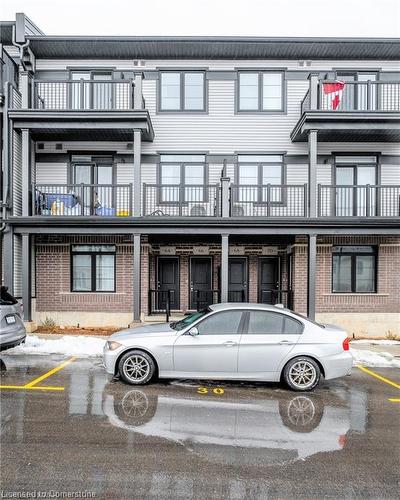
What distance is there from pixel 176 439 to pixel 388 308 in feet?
A: 34.8

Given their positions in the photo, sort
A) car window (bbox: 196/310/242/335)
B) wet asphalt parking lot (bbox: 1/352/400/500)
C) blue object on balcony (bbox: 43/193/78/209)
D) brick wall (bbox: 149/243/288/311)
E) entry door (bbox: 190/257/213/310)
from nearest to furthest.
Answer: wet asphalt parking lot (bbox: 1/352/400/500), car window (bbox: 196/310/242/335), blue object on balcony (bbox: 43/193/78/209), brick wall (bbox: 149/243/288/311), entry door (bbox: 190/257/213/310)

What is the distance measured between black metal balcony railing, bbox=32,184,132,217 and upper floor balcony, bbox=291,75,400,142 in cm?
624

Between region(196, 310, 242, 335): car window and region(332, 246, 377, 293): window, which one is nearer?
region(196, 310, 242, 335): car window

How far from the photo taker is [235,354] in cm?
603

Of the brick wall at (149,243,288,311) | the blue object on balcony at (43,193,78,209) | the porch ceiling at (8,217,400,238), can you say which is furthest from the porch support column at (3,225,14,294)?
the brick wall at (149,243,288,311)

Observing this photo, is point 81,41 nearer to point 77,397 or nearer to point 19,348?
point 19,348

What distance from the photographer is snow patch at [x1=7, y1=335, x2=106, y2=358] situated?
8.59 metres

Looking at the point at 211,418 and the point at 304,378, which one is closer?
the point at 211,418

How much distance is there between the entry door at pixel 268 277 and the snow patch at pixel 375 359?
15.1 feet

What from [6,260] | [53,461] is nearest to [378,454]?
[53,461]

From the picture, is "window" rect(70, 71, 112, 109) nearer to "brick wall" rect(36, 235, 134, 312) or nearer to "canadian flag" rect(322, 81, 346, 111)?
"brick wall" rect(36, 235, 134, 312)

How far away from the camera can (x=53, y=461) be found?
368 centimetres

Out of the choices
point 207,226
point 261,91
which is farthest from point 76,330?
point 261,91

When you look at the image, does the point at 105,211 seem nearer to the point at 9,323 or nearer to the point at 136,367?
the point at 9,323
